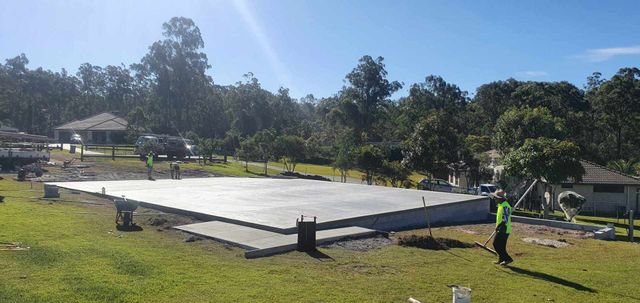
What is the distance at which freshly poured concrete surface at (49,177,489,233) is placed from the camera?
13484mm

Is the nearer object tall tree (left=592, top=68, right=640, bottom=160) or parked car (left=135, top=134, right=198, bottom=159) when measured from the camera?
parked car (left=135, top=134, right=198, bottom=159)

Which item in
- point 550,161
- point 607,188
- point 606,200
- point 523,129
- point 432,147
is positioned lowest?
point 606,200

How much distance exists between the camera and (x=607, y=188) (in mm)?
33844

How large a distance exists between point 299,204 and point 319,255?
672cm

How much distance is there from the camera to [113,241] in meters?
9.76

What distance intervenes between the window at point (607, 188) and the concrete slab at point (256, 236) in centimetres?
2768

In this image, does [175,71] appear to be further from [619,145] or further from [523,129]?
[619,145]

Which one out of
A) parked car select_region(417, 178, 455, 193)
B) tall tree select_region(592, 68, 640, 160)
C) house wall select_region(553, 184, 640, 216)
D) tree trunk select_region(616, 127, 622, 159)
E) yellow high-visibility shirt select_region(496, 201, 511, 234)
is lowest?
house wall select_region(553, 184, 640, 216)

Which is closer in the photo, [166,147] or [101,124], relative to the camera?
[166,147]

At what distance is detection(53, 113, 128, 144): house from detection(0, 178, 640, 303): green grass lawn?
163 ft

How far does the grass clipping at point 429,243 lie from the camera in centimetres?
1105

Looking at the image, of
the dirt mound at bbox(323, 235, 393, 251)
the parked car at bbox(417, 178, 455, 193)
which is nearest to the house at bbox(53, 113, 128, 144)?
the parked car at bbox(417, 178, 455, 193)

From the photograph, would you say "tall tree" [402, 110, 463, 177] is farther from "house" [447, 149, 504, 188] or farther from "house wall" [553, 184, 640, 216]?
"house wall" [553, 184, 640, 216]

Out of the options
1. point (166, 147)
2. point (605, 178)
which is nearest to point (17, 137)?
point (166, 147)
